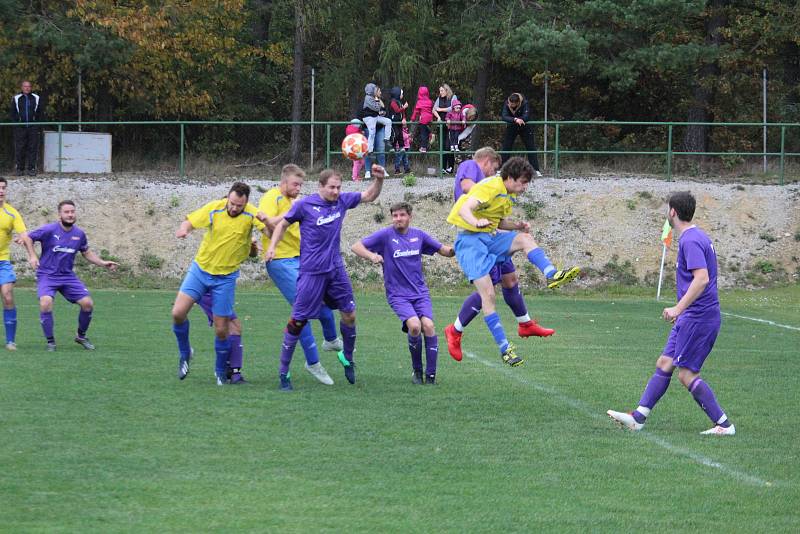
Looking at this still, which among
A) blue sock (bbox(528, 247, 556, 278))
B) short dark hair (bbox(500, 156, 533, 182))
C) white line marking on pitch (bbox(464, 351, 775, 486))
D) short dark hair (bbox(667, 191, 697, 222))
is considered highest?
short dark hair (bbox(500, 156, 533, 182))

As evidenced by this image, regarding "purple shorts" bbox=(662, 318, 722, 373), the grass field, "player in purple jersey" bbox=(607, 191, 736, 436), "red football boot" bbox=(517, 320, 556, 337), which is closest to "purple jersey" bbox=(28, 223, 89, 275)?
the grass field

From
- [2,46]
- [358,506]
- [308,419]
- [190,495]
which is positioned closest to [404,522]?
[358,506]

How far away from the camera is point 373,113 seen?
26.5 meters

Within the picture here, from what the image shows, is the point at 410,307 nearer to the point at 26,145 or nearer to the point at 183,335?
the point at 183,335

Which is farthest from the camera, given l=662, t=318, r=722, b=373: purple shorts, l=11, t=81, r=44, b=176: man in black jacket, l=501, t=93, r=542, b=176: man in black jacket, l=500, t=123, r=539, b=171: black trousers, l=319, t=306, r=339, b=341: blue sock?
l=11, t=81, r=44, b=176: man in black jacket

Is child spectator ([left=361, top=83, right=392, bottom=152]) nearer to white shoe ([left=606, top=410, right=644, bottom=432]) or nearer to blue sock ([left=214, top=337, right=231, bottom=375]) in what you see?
blue sock ([left=214, top=337, right=231, bottom=375])

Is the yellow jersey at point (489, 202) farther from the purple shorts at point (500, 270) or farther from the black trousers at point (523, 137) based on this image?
the black trousers at point (523, 137)

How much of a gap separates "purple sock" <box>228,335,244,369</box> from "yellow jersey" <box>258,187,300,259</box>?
96 cm

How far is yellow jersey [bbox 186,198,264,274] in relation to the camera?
35.0 ft

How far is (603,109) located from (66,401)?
29.9 metres

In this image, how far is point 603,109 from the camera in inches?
1483

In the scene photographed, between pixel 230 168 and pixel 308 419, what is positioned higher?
pixel 230 168

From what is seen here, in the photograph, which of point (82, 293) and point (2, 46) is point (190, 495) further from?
point (2, 46)

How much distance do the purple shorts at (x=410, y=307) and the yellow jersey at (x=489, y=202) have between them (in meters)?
0.80
